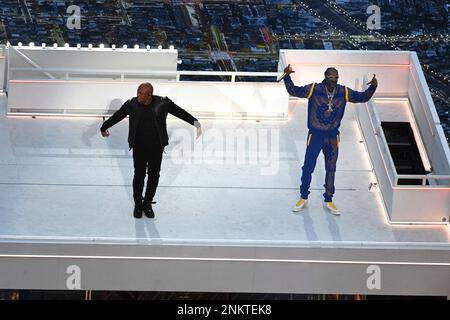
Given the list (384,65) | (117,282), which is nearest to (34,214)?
(117,282)

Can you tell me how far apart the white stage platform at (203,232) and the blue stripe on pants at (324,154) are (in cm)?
42

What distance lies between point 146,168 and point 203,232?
952mm

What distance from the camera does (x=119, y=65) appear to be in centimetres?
2425

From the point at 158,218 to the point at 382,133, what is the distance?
116 inches

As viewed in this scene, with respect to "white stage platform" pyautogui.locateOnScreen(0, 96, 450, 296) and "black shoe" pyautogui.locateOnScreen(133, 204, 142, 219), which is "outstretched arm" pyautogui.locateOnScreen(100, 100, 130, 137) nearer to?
"black shoe" pyautogui.locateOnScreen(133, 204, 142, 219)

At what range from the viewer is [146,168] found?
20.0 metres

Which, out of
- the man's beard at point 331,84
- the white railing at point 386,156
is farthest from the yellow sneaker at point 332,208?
the man's beard at point 331,84

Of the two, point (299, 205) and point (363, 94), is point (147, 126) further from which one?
point (363, 94)

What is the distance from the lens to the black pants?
19641 millimetres

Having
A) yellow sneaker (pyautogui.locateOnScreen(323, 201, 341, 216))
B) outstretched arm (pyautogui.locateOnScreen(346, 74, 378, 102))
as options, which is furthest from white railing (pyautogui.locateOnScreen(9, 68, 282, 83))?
outstretched arm (pyautogui.locateOnScreen(346, 74, 378, 102))

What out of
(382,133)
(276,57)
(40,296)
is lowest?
(40,296)

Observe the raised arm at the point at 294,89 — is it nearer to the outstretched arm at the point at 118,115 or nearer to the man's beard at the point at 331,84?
the man's beard at the point at 331,84

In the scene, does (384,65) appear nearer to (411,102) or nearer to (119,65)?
(411,102)
